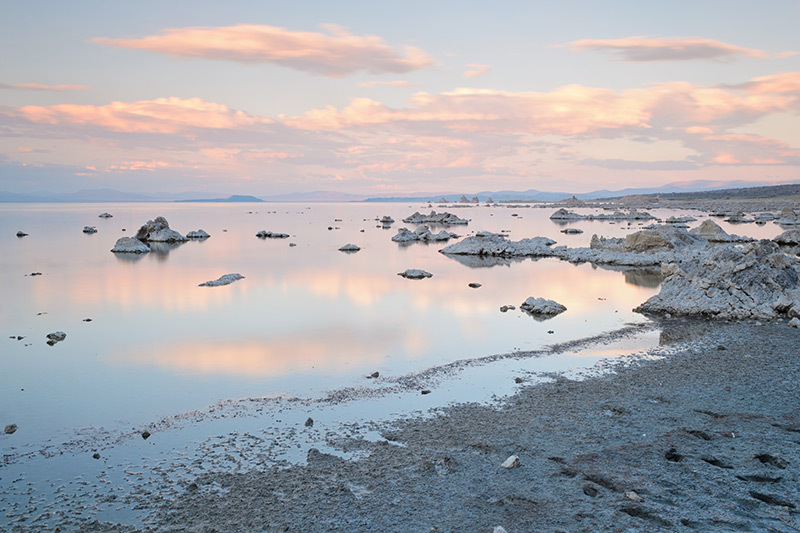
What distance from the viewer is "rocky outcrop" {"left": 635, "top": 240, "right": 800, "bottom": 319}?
1938 cm

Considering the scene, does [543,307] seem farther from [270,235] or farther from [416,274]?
[270,235]

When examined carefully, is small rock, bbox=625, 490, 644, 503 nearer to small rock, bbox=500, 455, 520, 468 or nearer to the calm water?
small rock, bbox=500, 455, 520, 468

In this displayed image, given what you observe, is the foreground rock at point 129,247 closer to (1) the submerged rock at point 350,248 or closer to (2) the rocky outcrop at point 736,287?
(1) the submerged rock at point 350,248

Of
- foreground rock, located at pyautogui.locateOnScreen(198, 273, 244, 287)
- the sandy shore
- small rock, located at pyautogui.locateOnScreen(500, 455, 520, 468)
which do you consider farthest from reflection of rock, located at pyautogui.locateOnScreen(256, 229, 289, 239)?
small rock, located at pyautogui.locateOnScreen(500, 455, 520, 468)

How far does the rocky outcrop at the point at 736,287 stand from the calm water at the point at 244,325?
6.30 ft

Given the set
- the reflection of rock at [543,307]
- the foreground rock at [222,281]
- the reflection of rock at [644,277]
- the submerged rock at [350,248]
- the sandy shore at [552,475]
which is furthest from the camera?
the submerged rock at [350,248]

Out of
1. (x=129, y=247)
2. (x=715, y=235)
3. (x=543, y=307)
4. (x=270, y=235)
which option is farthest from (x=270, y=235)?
(x=543, y=307)

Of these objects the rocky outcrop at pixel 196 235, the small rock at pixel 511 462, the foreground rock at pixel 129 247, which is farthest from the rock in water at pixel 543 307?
the rocky outcrop at pixel 196 235

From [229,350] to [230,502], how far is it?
9038mm

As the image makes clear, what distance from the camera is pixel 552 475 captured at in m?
7.78

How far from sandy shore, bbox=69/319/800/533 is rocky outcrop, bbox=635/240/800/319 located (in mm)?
8917

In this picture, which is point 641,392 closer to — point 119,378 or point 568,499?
point 568,499

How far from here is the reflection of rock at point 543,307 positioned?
2108cm

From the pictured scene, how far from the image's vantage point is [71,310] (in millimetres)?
21953
